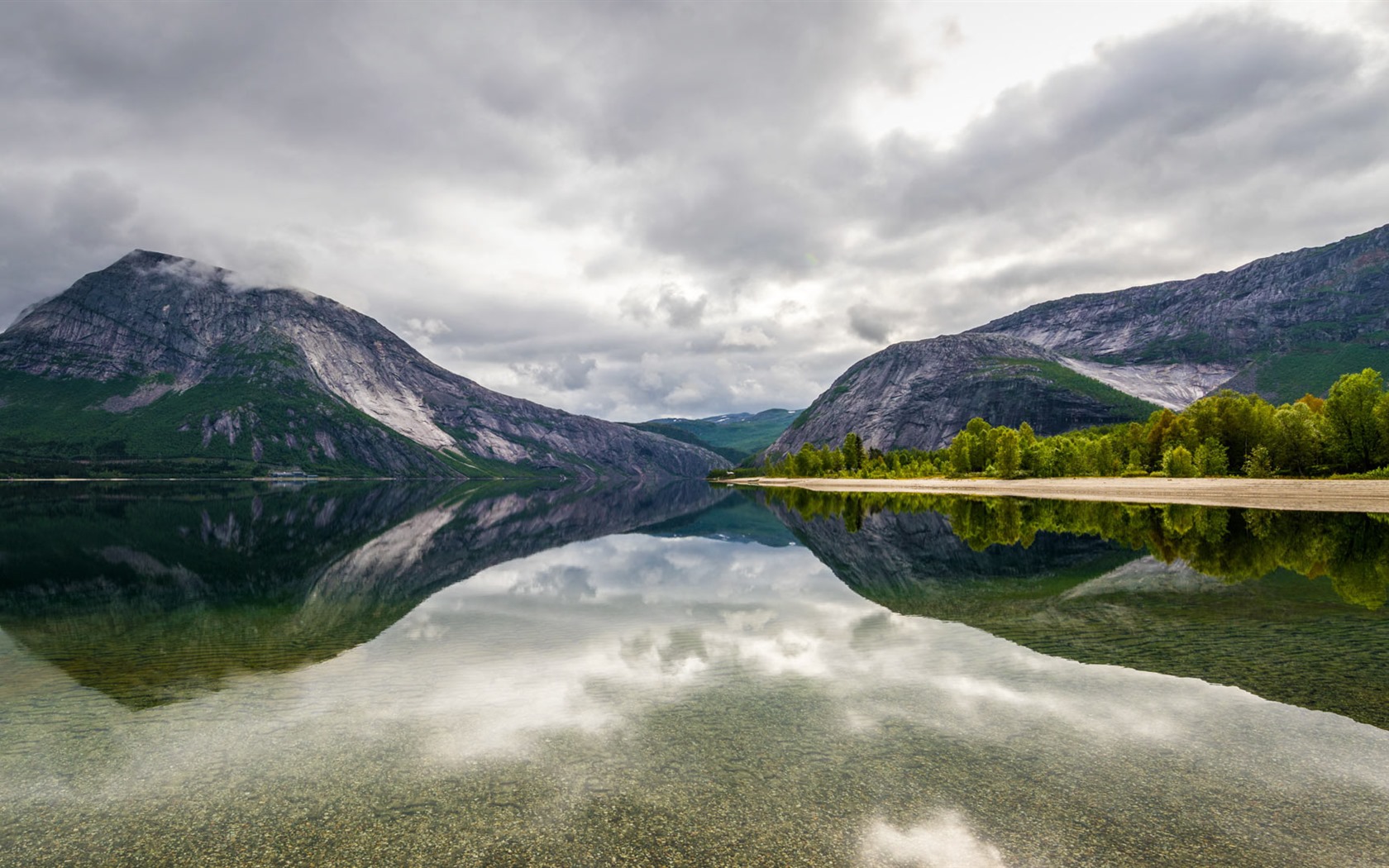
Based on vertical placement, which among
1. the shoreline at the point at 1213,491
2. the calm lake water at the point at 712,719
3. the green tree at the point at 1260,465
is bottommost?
the shoreline at the point at 1213,491

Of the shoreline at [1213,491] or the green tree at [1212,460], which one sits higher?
the green tree at [1212,460]

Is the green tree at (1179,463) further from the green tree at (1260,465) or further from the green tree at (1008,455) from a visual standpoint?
the green tree at (1008,455)

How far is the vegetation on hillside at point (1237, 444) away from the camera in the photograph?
9831 centimetres

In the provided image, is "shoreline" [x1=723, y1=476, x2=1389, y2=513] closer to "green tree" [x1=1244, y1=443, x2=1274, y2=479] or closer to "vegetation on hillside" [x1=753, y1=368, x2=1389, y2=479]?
"green tree" [x1=1244, y1=443, x2=1274, y2=479]

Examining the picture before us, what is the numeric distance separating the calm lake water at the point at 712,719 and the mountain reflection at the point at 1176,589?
23cm

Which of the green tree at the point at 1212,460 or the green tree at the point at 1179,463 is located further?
the green tree at the point at 1179,463

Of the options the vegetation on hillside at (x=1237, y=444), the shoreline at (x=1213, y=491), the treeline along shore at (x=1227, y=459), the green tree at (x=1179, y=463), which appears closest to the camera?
the shoreline at (x=1213, y=491)

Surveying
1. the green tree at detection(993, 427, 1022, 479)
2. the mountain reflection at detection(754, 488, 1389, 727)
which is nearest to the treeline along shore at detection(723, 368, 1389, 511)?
the green tree at detection(993, 427, 1022, 479)

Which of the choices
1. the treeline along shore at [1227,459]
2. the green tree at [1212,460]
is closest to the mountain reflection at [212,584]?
the treeline along shore at [1227,459]

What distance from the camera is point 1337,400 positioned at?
99562mm

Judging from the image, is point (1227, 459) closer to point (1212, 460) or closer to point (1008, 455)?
point (1212, 460)

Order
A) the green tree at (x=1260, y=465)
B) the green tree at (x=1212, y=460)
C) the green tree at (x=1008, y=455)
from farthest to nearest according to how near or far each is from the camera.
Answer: the green tree at (x=1008, y=455) → the green tree at (x=1212, y=460) → the green tree at (x=1260, y=465)

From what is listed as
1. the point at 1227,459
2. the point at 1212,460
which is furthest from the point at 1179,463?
the point at 1227,459

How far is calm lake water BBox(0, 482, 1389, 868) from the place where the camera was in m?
9.93
